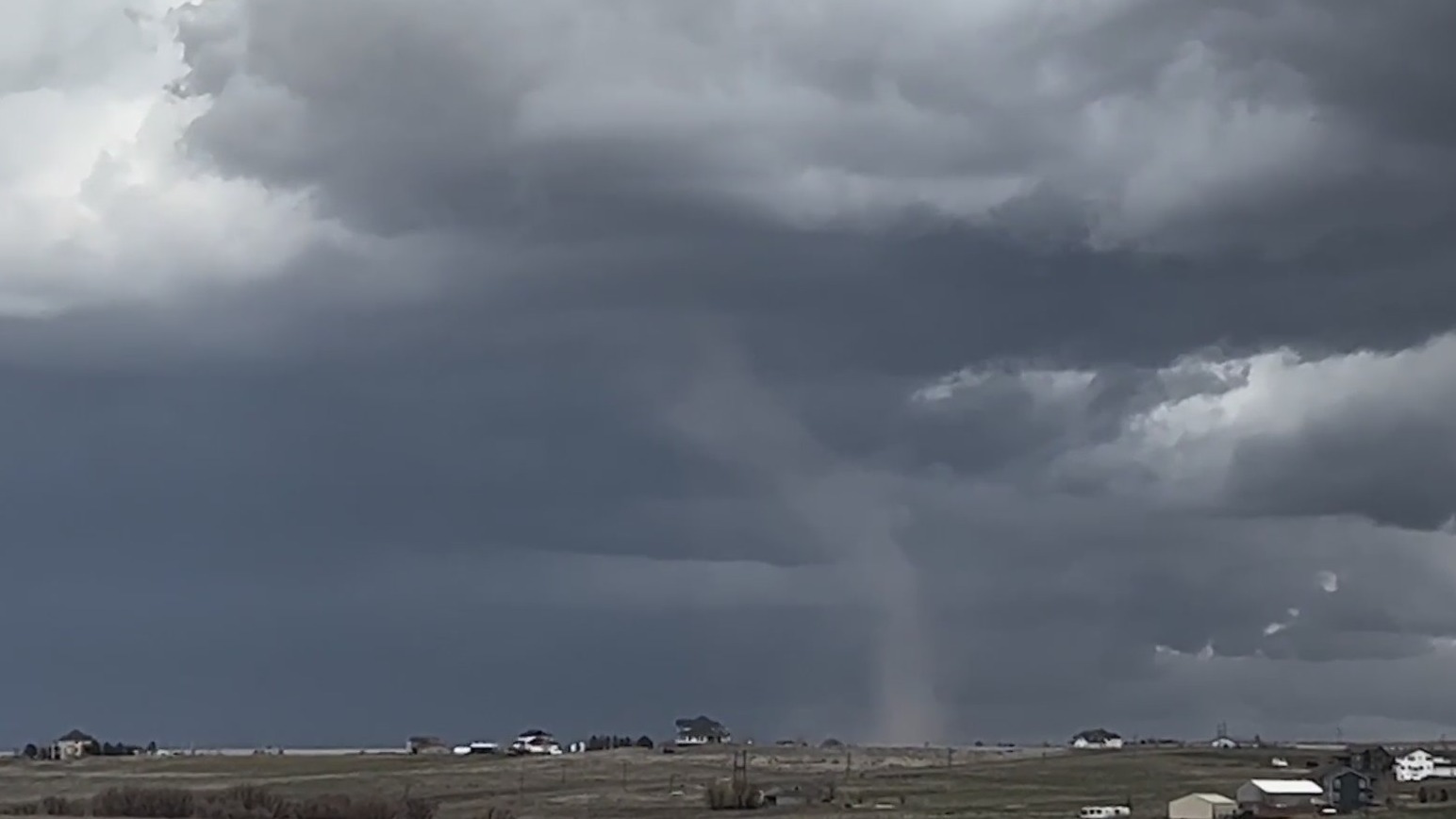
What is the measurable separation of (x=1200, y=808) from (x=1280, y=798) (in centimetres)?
1132

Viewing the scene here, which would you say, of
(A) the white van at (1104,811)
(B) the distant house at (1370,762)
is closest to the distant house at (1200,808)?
(A) the white van at (1104,811)

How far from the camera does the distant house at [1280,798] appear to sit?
15312cm

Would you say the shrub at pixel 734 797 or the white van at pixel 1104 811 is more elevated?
the shrub at pixel 734 797

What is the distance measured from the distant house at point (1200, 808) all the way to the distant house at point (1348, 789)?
17284 millimetres

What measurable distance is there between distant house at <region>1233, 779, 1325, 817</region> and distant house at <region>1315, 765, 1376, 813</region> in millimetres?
1884

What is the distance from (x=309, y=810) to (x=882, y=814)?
44.8 m

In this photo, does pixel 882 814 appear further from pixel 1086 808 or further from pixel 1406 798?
pixel 1406 798

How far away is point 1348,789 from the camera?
167500 mm

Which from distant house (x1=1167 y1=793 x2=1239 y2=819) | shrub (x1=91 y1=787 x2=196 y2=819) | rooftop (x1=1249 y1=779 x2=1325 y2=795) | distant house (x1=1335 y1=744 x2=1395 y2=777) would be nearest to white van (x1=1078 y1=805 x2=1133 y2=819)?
distant house (x1=1167 y1=793 x2=1239 y2=819)

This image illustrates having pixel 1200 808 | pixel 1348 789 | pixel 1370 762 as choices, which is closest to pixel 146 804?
pixel 1200 808

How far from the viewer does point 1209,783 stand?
619ft

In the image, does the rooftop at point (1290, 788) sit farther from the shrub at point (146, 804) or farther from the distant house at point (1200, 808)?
the shrub at point (146, 804)

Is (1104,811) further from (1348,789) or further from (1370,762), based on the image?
(1370,762)

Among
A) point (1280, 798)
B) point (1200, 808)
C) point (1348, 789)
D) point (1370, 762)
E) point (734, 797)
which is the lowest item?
point (1200, 808)
